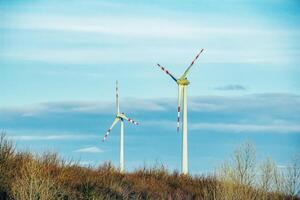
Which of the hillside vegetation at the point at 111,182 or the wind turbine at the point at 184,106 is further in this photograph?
A: the wind turbine at the point at 184,106

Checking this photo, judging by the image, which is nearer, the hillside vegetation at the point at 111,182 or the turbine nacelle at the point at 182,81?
the hillside vegetation at the point at 111,182

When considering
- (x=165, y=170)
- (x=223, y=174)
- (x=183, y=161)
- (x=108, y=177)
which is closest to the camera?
(x=108, y=177)

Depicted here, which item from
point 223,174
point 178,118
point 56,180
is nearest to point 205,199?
point 223,174

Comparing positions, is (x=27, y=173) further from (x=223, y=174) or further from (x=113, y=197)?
(x=223, y=174)

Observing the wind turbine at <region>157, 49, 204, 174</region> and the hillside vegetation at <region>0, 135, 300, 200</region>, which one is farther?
the wind turbine at <region>157, 49, 204, 174</region>

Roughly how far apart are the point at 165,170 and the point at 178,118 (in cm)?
788

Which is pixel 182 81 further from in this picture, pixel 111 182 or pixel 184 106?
pixel 111 182

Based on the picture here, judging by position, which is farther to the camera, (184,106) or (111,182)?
(184,106)

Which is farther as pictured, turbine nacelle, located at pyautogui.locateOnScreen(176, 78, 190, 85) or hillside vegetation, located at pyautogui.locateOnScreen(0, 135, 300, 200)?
turbine nacelle, located at pyautogui.locateOnScreen(176, 78, 190, 85)

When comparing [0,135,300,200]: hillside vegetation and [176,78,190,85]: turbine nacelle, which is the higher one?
[176,78,190,85]: turbine nacelle

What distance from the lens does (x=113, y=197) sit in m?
24.5

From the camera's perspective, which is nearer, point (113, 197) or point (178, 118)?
point (113, 197)

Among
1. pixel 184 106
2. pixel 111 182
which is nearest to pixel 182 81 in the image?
pixel 184 106

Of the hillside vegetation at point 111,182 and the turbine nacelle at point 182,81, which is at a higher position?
the turbine nacelle at point 182,81
